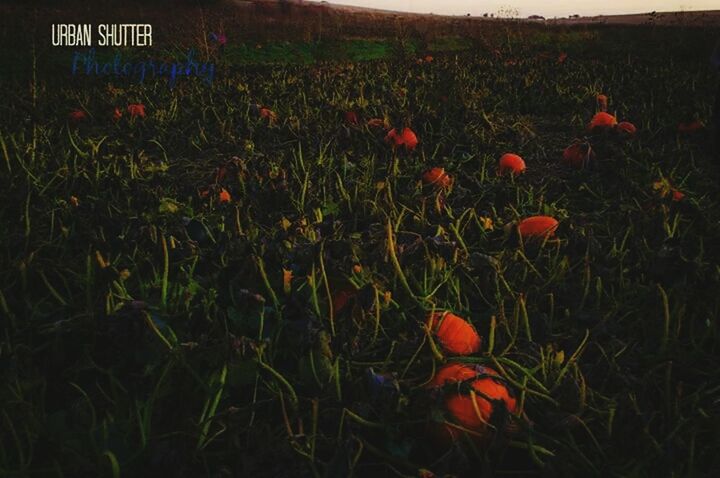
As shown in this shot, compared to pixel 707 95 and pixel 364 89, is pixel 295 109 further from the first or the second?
pixel 707 95

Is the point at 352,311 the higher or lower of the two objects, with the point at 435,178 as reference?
lower

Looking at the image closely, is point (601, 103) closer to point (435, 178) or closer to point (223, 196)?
point (435, 178)

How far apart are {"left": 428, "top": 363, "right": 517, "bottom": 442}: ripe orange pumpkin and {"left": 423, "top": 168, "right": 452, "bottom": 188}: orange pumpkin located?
5.54 ft

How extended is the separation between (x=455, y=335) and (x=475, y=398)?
1.01 ft

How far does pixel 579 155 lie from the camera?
3719 mm

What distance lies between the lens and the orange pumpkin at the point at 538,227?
2.41 meters

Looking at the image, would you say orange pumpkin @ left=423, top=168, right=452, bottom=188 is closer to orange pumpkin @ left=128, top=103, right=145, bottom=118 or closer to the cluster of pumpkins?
the cluster of pumpkins

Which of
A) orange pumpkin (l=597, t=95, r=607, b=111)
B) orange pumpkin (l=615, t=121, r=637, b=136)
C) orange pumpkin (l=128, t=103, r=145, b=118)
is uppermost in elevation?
orange pumpkin (l=597, t=95, r=607, b=111)

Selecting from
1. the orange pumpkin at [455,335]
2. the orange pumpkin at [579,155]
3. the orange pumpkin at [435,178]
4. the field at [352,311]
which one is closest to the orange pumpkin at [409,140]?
the field at [352,311]

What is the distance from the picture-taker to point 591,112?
17.9ft

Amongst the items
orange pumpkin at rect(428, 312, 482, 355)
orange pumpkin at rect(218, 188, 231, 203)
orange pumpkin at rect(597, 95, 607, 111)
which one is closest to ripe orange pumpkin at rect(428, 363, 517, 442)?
orange pumpkin at rect(428, 312, 482, 355)

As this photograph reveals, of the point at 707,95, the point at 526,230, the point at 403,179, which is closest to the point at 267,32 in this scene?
the point at 707,95

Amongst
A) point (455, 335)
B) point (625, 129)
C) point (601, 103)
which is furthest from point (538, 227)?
point (601, 103)

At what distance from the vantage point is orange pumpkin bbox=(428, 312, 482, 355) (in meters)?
1.70
